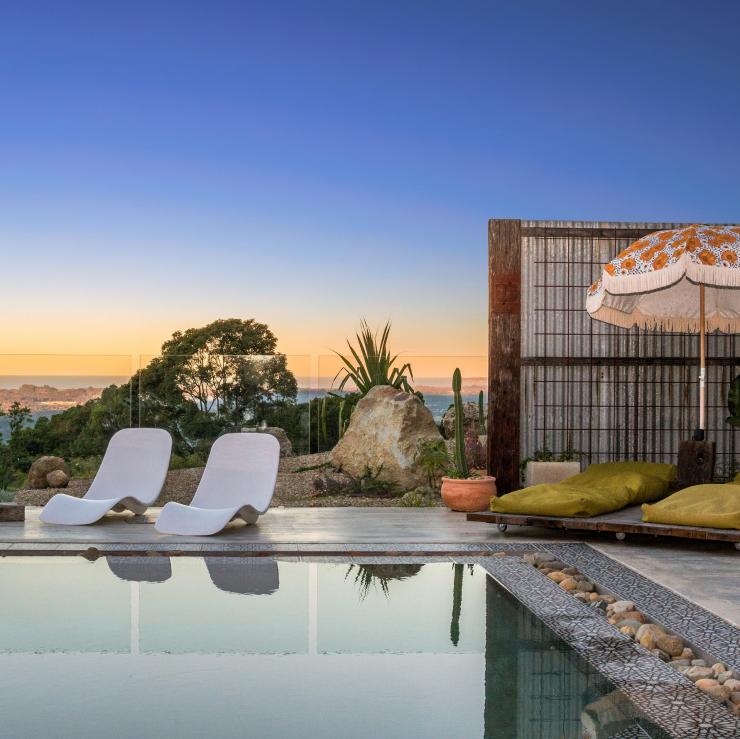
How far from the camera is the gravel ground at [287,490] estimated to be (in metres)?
9.18

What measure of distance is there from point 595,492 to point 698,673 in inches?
139

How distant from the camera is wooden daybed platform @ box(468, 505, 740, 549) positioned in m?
6.04

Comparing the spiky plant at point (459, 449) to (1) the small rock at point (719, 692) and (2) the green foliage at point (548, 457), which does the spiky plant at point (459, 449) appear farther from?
(1) the small rock at point (719, 692)

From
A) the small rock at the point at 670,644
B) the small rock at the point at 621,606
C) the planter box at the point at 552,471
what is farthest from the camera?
the planter box at the point at 552,471

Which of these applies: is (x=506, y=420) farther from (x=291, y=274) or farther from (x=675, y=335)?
(x=291, y=274)

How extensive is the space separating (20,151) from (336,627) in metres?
9.61

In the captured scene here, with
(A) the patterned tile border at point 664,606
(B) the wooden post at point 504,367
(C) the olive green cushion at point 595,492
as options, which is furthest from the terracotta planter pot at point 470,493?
(A) the patterned tile border at point 664,606

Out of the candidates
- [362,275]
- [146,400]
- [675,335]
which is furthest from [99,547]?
[362,275]

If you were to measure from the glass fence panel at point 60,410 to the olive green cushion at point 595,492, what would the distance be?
4300mm

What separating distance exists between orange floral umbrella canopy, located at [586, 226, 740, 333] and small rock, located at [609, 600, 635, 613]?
281 centimetres

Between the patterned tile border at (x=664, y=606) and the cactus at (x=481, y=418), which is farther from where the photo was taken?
the cactus at (x=481, y=418)

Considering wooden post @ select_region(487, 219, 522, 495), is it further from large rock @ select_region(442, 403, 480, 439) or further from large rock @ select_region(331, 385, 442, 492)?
large rock @ select_region(442, 403, 480, 439)

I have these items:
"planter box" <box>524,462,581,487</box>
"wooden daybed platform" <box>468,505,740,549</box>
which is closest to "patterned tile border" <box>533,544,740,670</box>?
"wooden daybed platform" <box>468,505,740,549</box>

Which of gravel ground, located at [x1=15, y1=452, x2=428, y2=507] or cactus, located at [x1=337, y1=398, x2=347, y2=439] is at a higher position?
cactus, located at [x1=337, y1=398, x2=347, y2=439]
